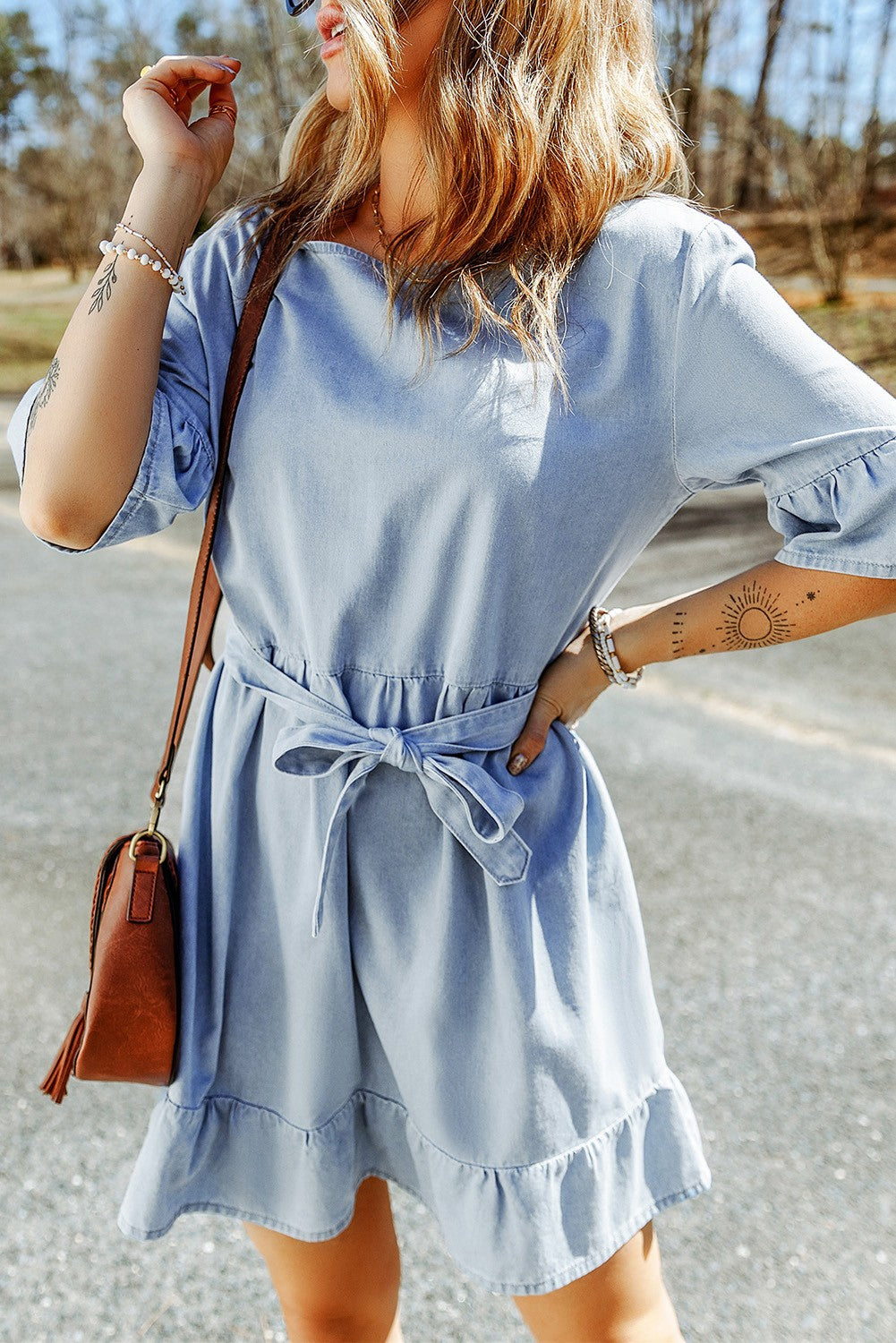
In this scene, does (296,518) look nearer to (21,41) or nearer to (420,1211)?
(420,1211)

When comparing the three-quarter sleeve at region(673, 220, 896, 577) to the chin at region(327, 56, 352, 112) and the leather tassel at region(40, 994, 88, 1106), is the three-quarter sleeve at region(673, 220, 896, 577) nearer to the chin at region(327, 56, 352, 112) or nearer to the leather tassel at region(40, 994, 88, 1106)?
the chin at region(327, 56, 352, 112)

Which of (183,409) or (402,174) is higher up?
(402,174)

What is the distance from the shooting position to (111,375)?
1.17 meters

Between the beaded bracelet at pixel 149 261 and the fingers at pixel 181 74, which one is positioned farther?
the fingers at pixel 181 74

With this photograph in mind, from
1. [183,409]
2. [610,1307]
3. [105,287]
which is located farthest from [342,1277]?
[105,287]

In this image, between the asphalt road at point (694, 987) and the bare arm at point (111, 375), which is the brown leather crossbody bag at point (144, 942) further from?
the asphalt road at point (694, 987)

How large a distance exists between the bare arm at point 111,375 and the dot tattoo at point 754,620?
713 mm

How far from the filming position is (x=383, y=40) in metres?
1.20

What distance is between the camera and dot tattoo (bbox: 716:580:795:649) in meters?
1.35

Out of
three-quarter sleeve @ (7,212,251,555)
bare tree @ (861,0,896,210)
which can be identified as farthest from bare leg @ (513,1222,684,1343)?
bare tree @ (861,0,896,210)

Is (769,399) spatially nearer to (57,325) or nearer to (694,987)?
(694,987)

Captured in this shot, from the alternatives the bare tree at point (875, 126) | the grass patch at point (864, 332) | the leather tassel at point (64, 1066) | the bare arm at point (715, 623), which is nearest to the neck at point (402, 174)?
the bare arm at point (715, 623)

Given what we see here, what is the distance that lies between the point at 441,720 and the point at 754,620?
1.34 ft

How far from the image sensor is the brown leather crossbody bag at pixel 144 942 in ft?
4.21
